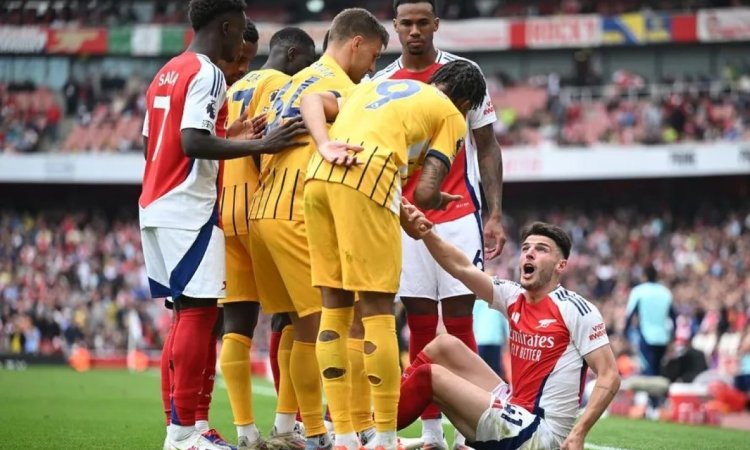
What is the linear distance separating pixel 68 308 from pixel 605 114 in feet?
54.4

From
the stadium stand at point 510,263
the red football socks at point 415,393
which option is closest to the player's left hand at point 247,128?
the red football socks at point 415,393

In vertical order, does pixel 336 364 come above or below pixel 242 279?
below

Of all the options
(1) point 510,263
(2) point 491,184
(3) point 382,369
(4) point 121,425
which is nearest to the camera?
(3) point 382,369

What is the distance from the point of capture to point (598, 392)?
20.0 ft

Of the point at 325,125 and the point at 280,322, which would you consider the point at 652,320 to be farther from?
the point at 325,125

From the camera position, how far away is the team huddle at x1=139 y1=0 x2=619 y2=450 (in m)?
5.84

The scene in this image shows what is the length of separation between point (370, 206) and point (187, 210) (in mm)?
1178

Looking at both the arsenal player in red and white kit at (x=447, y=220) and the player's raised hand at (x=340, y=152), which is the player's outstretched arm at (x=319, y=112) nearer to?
the player's raised hand at (x=340, y=152)

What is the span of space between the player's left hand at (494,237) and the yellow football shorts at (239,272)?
1.65 metres

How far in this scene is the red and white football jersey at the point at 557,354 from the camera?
6.27 metres

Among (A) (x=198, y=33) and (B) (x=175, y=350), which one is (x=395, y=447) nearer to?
(B) (x=175, y=350)

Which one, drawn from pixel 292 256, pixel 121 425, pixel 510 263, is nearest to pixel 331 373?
pixel 292 256

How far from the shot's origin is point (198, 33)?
22.3 ft

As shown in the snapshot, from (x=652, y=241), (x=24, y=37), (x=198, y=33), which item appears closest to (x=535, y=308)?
(x=198, y=33)
